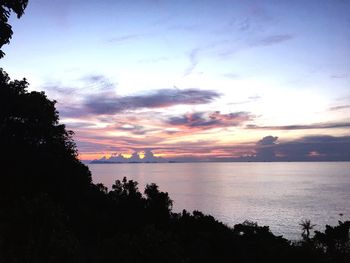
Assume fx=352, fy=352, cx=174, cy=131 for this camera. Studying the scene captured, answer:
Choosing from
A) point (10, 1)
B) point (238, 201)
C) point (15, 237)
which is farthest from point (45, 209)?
point (238, 201)

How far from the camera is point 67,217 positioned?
2358 centimetres

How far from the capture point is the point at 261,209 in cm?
14075

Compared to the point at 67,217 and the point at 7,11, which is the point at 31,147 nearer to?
the point at 67,217

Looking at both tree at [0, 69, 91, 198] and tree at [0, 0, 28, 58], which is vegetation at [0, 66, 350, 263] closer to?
tree at [0, 69, 91, 198]

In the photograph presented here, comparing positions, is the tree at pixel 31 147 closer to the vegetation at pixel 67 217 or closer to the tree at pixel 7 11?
the vegetation at pixel 67 217

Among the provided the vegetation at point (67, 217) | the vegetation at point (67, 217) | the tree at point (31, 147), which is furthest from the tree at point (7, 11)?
the tree at point (31, 147)

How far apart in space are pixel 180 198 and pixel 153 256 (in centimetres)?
16474

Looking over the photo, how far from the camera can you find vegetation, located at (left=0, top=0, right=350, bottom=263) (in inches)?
555

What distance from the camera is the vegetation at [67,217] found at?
14086 millimetres

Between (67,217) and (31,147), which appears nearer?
(67,217)

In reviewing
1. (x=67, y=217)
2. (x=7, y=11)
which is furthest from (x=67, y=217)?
(x=7, y=11)

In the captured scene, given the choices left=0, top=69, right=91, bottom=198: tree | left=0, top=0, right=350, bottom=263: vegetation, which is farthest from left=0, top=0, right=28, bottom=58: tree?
Answer: left=0, top=69, right=91, bottom=198: tree

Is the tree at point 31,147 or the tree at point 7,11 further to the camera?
the tree at point 31,147

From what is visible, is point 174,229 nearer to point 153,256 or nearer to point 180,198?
point 153,256
